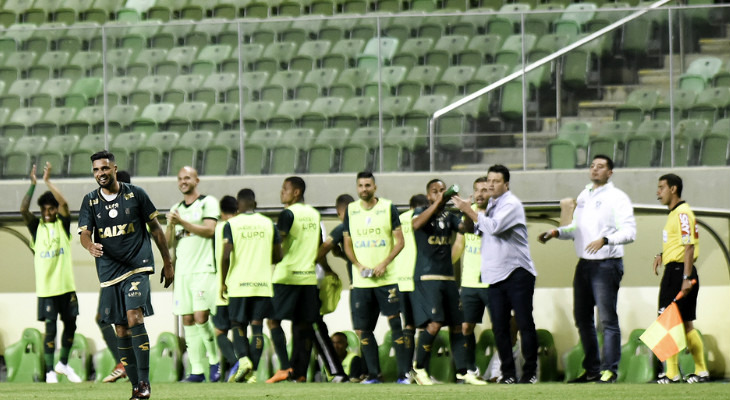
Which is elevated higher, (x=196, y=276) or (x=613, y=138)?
(x=613, y=138)

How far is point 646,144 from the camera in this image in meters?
12.9

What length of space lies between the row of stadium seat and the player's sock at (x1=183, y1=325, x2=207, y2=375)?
4033mm

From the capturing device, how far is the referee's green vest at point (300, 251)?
12102 mm

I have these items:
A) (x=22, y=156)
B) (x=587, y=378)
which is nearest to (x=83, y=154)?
(x=22, y=156)

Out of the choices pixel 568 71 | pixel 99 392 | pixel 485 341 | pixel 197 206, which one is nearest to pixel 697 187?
pixel 568 71

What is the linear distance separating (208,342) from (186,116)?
9.58ft

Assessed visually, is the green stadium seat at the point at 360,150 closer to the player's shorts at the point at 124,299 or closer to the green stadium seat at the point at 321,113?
the green stadium seat at the point at 321,113

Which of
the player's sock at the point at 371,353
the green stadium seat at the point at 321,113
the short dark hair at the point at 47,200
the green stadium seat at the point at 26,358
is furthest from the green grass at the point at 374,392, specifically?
the green stadium seat at the point at 321,113

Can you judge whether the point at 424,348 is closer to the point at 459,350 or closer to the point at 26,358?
the point at 459,350

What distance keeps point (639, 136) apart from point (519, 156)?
124 centimetres

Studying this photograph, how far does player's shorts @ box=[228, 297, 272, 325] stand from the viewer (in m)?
12.0

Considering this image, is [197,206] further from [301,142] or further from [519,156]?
[519,156]

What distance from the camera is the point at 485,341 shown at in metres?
12.6

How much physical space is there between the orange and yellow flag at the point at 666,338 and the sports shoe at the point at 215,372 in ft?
13.7
